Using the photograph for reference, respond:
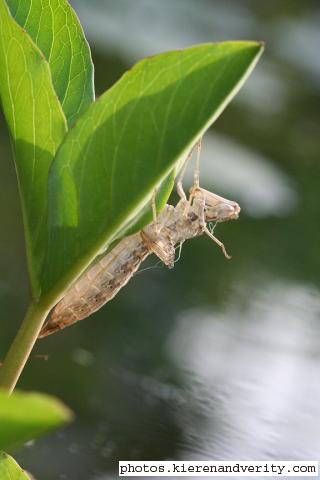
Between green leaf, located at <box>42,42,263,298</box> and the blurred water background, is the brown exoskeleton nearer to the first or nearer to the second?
green leaf, located at <box>42,42,263,298</box>

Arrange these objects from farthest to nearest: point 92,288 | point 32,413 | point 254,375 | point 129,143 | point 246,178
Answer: point 246,178
point 254,375
point 92,288
point 129,143
point 32,413

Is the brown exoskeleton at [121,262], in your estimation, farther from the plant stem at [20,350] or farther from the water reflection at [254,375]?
the water reflection at [254,375]

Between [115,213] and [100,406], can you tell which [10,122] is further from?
[100,406]

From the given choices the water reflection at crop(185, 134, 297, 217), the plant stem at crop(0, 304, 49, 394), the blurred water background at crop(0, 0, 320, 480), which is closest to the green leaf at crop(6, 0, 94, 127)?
the plant stem at crop(0, 304, 49, 394)

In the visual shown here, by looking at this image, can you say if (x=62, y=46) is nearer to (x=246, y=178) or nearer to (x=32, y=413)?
(x=32, y=413)

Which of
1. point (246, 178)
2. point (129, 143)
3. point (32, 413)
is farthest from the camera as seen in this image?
point (246, 178)

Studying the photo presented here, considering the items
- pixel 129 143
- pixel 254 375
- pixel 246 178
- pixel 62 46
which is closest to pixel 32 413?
pixel 129 143

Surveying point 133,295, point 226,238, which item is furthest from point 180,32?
point 133,295

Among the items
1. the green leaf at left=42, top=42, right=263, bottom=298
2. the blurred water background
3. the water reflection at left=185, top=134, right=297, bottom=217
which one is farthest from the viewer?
the water reflection at left=185, top=134, right=297, bottom=217
